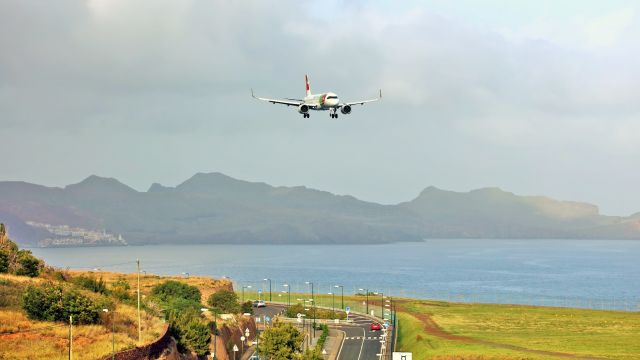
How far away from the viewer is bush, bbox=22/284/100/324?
2941 inches

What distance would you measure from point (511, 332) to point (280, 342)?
178 ft

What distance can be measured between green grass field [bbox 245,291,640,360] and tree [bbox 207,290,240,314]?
30.4 metres

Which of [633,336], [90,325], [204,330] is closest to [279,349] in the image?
[204,330]

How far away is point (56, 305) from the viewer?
7469 centimetres

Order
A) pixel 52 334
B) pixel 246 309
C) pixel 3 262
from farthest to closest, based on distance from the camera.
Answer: pixel 246 309
pixel 3 262
pixel 52 334

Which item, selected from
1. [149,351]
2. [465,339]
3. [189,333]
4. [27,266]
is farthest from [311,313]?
[149,351]

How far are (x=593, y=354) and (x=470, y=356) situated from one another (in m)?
17.8

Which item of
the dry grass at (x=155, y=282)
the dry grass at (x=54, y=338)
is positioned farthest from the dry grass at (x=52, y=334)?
the dry grass at (x=155, y=282)

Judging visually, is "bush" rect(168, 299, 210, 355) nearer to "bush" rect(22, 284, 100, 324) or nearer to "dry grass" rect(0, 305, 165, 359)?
"dry grass" rect(0, 305, 165, 359)

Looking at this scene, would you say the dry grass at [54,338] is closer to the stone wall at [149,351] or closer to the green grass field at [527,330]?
the stone wall at [149,351]

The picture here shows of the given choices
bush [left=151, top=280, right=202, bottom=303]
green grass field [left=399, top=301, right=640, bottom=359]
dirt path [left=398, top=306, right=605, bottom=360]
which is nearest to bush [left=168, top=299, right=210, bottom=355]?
green grass field [left=399, top=301, right=640, bottom=359]

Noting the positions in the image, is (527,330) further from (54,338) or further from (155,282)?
(54,338)

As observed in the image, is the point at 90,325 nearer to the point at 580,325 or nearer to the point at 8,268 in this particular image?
the point at 8,268

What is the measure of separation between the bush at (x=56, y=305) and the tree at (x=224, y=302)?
59.0 m
